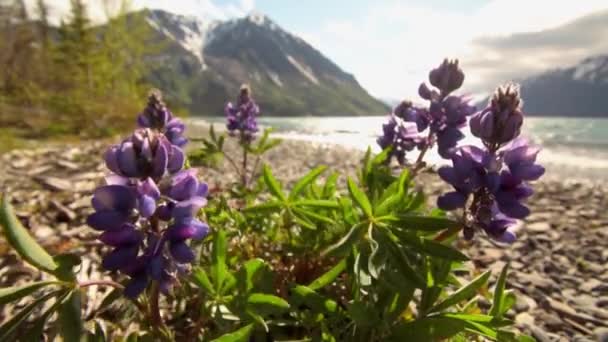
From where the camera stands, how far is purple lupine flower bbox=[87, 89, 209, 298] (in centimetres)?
164

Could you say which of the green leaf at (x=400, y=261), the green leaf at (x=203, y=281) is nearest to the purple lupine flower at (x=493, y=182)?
the green leaf at (x=400, y=261)

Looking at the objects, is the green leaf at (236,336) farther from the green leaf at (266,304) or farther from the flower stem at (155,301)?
the flower stem at (155,301)

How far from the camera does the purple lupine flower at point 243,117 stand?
487cm

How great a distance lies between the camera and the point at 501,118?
6.62 feet

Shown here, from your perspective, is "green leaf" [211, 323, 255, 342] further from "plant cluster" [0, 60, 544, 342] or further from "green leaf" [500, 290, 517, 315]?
"green leaf" [500, 290, 517, 315]

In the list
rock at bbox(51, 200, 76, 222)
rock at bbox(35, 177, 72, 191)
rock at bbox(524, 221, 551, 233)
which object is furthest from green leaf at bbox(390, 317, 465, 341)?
rock at bbox(35, 177, 72, 191)

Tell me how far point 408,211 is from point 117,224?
1.48 m

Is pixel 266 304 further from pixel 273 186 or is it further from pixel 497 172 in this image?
pixel 497 172

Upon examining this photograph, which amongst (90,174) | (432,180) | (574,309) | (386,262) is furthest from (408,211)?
(432,180)

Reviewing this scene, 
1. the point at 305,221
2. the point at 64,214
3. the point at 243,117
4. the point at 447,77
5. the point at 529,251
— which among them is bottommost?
the point at 529,251

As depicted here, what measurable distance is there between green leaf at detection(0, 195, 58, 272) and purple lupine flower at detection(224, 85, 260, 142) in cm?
334

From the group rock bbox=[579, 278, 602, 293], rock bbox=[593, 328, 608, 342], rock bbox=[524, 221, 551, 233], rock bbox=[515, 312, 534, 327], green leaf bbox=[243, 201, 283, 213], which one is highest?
green leaf bbox=[243, 201, 283, 213]

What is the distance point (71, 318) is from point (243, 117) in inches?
137

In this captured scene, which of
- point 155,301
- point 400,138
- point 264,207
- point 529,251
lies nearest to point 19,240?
point 155,301
